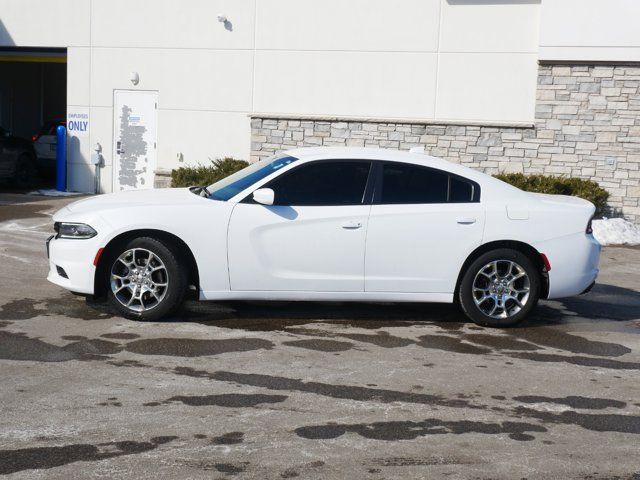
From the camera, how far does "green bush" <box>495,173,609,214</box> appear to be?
15969 millimetres

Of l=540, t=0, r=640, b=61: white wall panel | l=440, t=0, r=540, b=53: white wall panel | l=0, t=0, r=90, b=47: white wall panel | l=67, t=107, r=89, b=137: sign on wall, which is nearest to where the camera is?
l=540, t=0, r=640, b=61: white wall panel

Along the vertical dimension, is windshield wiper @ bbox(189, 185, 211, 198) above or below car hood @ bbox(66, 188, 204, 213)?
above

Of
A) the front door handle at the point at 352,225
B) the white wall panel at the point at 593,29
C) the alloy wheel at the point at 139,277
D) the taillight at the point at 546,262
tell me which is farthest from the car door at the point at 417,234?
the white wall panel at the point at 593,29

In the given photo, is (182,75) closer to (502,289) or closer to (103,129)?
(103,129)

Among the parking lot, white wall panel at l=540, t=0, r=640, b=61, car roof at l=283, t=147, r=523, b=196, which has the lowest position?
the parking lot

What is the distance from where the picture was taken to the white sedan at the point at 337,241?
8359mm

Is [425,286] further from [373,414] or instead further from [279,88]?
[279,88]

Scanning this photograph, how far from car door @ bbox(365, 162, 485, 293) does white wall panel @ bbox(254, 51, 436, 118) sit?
901cm

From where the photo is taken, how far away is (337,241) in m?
8.46

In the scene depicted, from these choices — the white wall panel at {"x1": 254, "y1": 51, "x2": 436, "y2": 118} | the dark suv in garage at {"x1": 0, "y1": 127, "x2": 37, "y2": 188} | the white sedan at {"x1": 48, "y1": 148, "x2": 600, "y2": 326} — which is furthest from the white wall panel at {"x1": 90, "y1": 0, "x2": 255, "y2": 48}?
the white sedan at {"x1": 48, "y1": 148, "x2": 600, "y2": 326}

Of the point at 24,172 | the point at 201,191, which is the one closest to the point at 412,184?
the point at 201,191

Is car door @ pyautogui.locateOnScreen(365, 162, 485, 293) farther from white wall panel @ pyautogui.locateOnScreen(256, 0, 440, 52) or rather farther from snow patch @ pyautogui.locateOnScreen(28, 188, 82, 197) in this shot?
snow patch @ pyautogui.locateOnScreen(28, 188, 82, 197)

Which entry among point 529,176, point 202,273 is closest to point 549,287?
point 202,273

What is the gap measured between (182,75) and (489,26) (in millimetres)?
6056
